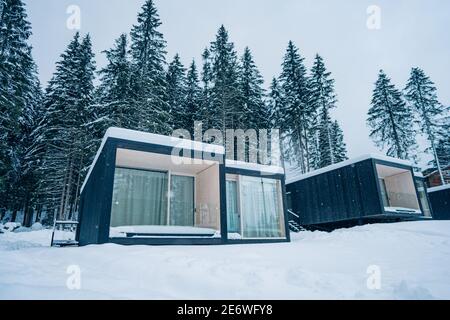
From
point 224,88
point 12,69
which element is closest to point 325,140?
point 224,88

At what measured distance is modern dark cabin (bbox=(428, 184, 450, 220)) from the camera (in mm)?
16402

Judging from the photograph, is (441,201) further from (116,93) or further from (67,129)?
(67,129)

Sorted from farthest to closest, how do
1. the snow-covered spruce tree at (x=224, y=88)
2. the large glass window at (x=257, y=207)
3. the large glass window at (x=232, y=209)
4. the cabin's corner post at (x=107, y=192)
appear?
the snow-covered spruce tree at (x=224, y=88)
the large glass window at (x=257, y=207)
the large glass window at (x=232, y=209)
the cabin's corner post at (x=107, y=192)

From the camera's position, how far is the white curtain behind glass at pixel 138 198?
7.14 meters

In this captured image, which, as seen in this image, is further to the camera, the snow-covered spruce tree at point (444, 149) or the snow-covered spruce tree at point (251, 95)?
the snow-covered spruce tree at point (444, 149)

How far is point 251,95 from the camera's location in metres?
22.2

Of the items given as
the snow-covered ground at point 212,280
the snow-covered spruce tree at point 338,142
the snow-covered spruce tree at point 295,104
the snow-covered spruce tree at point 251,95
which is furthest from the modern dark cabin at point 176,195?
the snow-covered spruce tree at point 338,142

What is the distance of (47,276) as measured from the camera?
97.1 inches

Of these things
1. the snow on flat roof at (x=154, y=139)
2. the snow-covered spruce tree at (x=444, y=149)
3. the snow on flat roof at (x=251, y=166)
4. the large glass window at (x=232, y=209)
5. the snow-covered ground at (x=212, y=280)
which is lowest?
the snow-covered ground at (x=212, y=280)

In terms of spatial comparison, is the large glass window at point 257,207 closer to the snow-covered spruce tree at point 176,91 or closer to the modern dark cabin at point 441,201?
the snow-covered spruce tree at point 176,91

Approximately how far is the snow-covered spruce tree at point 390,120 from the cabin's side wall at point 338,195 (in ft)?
44.4

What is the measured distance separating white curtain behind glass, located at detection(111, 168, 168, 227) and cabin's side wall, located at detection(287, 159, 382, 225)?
28.6ft

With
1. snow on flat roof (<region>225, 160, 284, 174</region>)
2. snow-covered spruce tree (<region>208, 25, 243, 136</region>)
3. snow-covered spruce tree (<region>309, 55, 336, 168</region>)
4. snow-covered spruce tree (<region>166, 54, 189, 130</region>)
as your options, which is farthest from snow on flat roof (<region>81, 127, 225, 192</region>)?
snow-covered spruce tree (<region>309, 55, 336, 168</region>)

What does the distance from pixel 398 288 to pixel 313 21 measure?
146m
